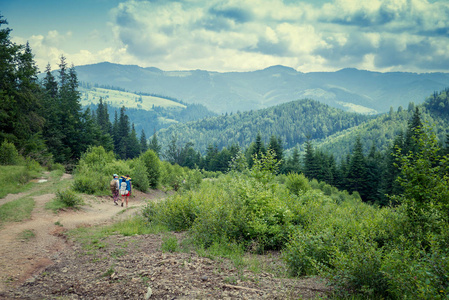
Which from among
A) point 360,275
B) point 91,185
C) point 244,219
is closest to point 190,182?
→ point 91,185

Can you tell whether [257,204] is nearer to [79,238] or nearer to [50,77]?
[79,238]

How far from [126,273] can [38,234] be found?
590cm

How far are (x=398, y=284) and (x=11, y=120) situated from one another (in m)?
36.5

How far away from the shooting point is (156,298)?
5.93 metres

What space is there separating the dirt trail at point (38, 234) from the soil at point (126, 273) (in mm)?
24

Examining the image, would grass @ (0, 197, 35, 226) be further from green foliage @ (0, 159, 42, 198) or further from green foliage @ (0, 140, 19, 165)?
green foliage @ (0, 140, 19, 165)

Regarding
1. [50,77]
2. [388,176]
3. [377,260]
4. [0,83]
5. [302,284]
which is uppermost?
[50,77]

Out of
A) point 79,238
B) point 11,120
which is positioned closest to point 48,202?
point 79,238

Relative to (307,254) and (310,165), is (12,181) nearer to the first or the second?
(307,254)

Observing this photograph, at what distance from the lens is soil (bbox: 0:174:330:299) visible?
6156mm

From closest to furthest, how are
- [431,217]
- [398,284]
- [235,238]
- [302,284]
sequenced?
[398,284]
[302,284]
[431,217]
[235,238]

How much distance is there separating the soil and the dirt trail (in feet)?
0.08

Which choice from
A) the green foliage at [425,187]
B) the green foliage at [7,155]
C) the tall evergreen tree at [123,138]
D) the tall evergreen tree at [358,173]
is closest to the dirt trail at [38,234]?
the green foliage at [7,155]

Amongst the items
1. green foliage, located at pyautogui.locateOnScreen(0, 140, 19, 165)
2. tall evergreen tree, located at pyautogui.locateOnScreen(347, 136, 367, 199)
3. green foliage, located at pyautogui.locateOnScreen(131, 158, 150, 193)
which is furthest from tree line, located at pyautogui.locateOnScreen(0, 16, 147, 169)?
tall evergreen tree, located at pyautogui.locateOnScreen(347, 136, 367, 199)
